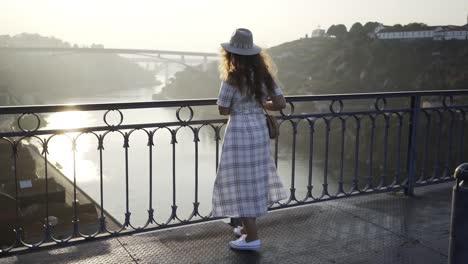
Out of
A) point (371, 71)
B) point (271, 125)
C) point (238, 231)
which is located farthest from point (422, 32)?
point (271, 125)

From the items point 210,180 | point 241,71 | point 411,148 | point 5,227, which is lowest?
point 210,180

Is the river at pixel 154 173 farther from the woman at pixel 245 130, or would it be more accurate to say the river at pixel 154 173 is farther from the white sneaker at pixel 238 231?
the woman at pixel 245 130

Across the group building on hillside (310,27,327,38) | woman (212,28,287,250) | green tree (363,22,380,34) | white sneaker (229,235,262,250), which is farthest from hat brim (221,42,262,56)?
building on hillside (310,27,327,38)

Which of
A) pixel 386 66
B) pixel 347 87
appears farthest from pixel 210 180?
pixel 386 66

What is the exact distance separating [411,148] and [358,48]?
77.3 m

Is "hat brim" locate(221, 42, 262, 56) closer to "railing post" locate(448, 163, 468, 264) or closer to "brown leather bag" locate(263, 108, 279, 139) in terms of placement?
"brown leather bag" locate(263, 108, 279, 139)

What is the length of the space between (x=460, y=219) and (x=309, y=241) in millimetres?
1525

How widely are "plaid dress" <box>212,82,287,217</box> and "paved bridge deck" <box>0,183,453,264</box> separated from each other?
38 centimetres

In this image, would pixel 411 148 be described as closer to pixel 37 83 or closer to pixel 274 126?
pixel 274 126

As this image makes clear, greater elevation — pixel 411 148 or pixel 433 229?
pixel 411 148

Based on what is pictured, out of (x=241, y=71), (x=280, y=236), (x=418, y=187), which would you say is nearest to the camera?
(x=241, y=71)

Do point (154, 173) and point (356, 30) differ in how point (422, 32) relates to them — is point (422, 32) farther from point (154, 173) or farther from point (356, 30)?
point (154, 173)

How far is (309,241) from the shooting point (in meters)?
3.36

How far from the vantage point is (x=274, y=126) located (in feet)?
9.63
